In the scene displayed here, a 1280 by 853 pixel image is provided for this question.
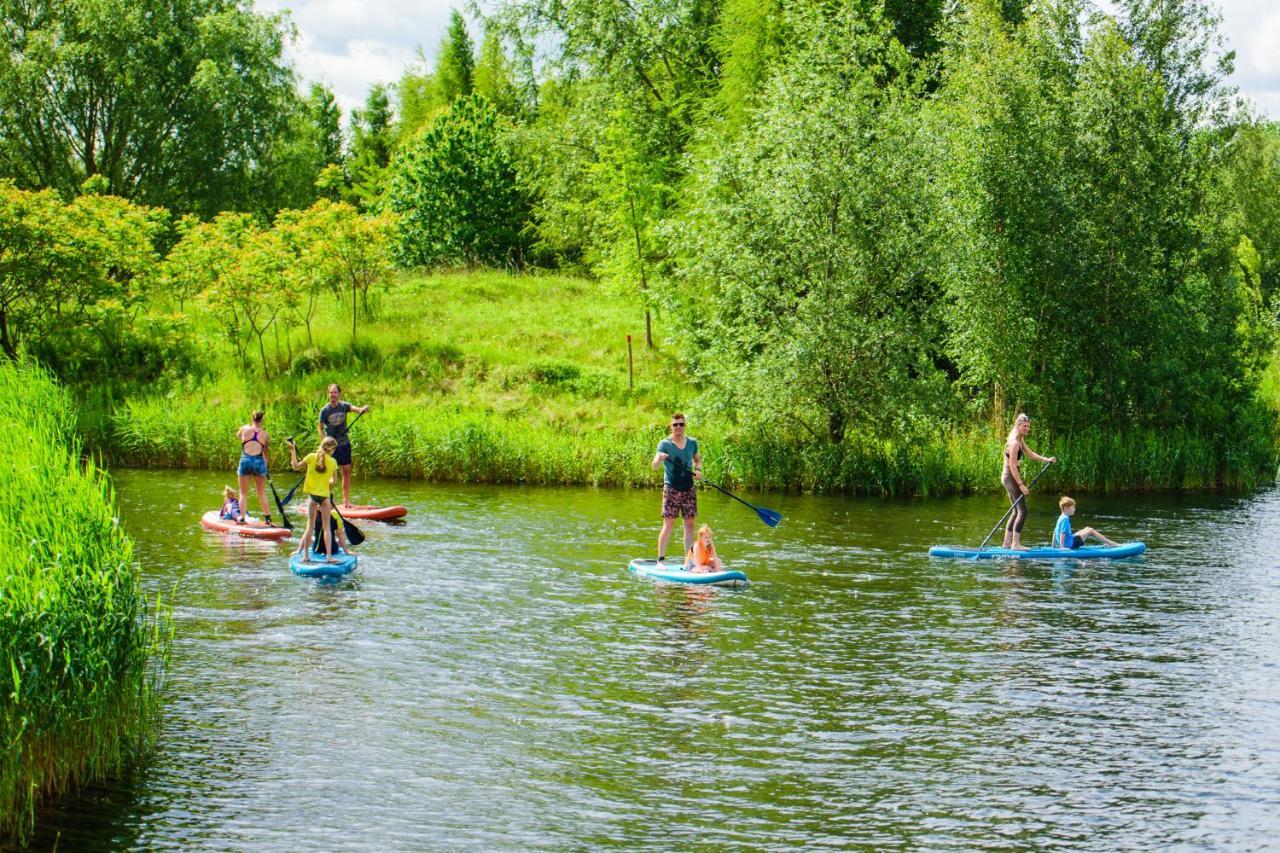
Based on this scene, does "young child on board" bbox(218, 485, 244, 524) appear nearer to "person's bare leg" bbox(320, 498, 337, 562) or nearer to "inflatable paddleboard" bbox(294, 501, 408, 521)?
"inflatable paddleboard" bbox(294, 501, 408, 521)

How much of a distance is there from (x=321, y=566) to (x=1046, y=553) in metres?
11.5

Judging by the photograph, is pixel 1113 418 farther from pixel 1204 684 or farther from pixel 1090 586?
pixel 1204 684

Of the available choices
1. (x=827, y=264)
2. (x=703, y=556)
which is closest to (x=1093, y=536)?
(x=703, y=556)

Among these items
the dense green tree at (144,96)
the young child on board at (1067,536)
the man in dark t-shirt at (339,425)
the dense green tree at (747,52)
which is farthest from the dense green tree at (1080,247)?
the dense green tree at (144,96)

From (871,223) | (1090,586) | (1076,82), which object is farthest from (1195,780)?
(1076,82)

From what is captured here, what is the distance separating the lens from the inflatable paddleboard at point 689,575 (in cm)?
1773

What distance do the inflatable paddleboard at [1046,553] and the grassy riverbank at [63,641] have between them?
42.6ft

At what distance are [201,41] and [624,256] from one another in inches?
862

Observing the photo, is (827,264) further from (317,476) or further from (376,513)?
(317,476)

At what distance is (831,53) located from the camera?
29.3 m

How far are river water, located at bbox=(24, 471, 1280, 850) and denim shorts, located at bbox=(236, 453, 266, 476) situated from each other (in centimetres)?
133

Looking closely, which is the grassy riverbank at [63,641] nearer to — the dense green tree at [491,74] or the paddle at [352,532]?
the paddle at [352,532]

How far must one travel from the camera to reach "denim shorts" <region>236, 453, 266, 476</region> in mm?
21594

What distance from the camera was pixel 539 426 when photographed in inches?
1318
